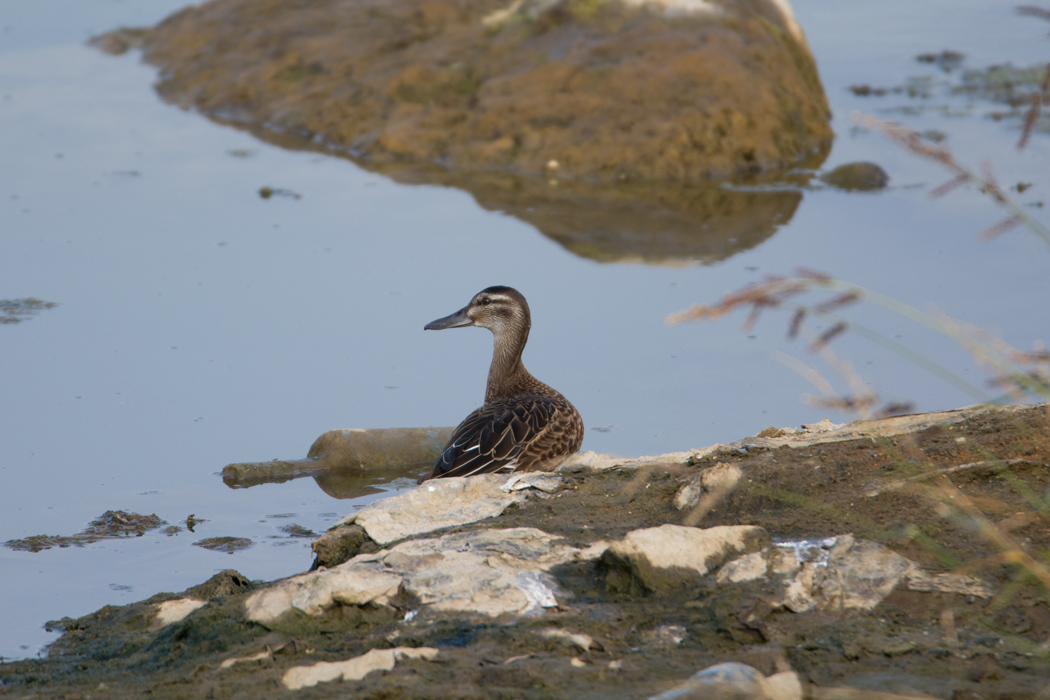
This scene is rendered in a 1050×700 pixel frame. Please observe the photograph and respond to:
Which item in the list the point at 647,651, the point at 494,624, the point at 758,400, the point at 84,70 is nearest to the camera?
the point at 647,651

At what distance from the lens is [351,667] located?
3.24m

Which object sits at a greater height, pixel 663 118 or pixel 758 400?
pixel 663 118

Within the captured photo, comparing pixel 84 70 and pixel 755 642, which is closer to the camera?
pixel 755 642

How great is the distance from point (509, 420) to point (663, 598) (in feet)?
7.73

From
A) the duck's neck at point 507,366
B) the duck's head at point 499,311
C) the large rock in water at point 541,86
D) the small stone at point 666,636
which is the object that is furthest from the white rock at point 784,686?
the large rock in water at point 541,86

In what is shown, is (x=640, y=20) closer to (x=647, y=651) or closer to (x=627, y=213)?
(x=627, y=213)

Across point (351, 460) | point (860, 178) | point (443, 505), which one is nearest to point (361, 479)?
point (351, 460)

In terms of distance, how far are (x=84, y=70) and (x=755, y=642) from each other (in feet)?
48.2

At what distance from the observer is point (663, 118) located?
39.1 feet

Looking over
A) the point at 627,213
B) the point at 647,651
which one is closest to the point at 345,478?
the point at 647,651

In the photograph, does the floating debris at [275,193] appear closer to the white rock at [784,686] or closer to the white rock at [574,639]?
the white rock at [574,639]

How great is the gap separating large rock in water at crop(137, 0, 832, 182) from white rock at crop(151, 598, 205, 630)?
26.0 ft

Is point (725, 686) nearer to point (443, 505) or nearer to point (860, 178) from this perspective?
point (443, 505)

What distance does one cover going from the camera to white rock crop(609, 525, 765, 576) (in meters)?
3.69
